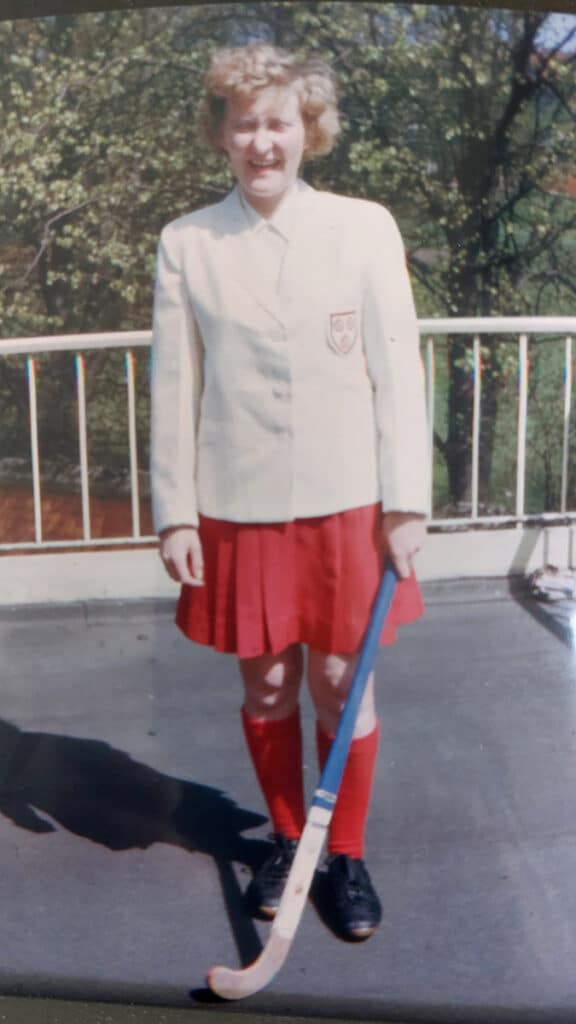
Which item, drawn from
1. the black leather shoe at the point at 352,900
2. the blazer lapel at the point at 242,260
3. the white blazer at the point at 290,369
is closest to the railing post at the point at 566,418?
the white blazer at the point at 290,369

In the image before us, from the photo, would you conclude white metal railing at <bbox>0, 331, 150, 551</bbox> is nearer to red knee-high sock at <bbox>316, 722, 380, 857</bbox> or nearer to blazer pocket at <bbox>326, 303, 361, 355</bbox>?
blazer pocket at <bbox>326, 303, 361, 355</bbox>

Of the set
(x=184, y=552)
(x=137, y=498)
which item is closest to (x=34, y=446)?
(x=137, y=498)

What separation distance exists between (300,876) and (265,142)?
1202 mm

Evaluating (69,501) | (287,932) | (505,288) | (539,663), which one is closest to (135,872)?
(287,932)

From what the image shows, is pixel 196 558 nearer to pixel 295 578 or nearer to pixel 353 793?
pixel 295 578

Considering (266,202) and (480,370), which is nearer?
(266,202)

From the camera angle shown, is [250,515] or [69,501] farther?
[69,501]

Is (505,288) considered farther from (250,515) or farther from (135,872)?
(135,872)

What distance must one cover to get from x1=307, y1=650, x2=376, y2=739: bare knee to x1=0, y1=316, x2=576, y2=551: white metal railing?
0.94ft

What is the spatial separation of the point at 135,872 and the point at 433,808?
54 cm

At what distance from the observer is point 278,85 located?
1784 mm

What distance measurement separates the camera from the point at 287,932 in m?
1.95

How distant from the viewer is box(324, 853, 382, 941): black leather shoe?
1.97 meters

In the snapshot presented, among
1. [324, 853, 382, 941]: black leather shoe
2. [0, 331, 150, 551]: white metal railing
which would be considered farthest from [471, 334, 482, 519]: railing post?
[324, 853, 382, 941]: black leather shoe
